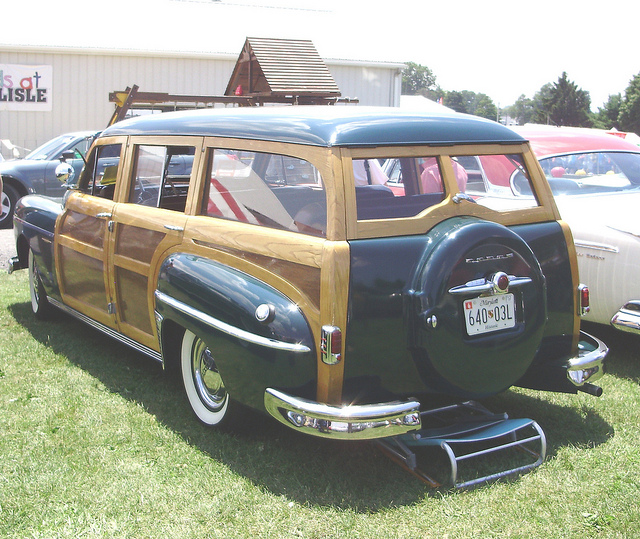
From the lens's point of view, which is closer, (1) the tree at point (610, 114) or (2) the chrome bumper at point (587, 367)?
(2) the chrome bumper at point (587, 367)

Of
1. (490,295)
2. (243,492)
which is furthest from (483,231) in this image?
(243,492)

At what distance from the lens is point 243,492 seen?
3355 mm

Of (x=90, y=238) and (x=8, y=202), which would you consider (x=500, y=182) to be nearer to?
(x=90, y=238)

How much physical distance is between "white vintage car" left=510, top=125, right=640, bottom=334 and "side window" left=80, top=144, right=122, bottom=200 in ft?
9.01

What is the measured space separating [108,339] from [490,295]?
11.7 ft

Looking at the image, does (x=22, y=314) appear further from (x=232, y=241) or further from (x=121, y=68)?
(x=121, y=68)

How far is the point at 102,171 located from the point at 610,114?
6562cm

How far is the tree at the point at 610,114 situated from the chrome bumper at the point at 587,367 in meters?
62.1

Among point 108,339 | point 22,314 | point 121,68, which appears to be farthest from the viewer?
point 121,68

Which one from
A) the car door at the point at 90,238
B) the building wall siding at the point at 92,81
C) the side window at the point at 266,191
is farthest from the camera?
the building wall siding at the point at 92,81

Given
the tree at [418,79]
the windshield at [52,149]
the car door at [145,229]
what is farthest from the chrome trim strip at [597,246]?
the tree at [418,79]

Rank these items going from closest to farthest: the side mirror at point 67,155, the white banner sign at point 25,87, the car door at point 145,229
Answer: the car door at point 145,229 → the side mirror at point 67,155 → the white banner sign at point 25,87

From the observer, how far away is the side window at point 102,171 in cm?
503

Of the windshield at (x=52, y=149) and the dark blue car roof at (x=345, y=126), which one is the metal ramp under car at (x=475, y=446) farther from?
the windshield at (x=52, y=149)
